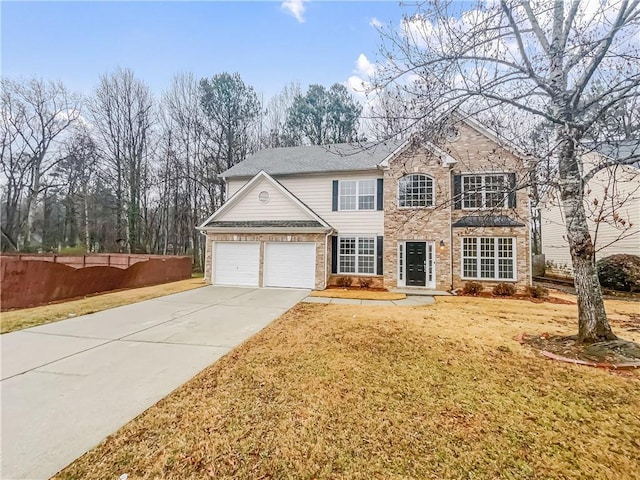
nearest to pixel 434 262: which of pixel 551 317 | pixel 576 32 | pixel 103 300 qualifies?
pixel 551 317

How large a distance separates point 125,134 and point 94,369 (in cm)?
2612

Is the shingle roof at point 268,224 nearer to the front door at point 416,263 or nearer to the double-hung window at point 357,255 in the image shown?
the double-hung window at point 357,255

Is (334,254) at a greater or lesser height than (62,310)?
greater

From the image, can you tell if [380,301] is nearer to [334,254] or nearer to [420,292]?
[420,292]

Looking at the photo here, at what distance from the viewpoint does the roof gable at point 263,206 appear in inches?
539

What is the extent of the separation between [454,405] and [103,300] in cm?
1176

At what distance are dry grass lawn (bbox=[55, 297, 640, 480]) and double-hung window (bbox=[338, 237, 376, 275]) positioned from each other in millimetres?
8030

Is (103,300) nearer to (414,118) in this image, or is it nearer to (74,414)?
(74,414)

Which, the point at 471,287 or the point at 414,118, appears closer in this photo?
the point at 414,118

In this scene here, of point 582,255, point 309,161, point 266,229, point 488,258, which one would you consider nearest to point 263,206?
point 266,229

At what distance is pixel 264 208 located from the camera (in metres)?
14.1

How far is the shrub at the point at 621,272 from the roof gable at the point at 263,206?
13.9 m

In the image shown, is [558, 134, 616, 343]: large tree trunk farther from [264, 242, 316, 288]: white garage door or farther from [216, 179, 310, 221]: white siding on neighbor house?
[216, 179, 310, 221]: white siding on neighbor house

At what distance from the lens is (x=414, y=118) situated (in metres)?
5.26
